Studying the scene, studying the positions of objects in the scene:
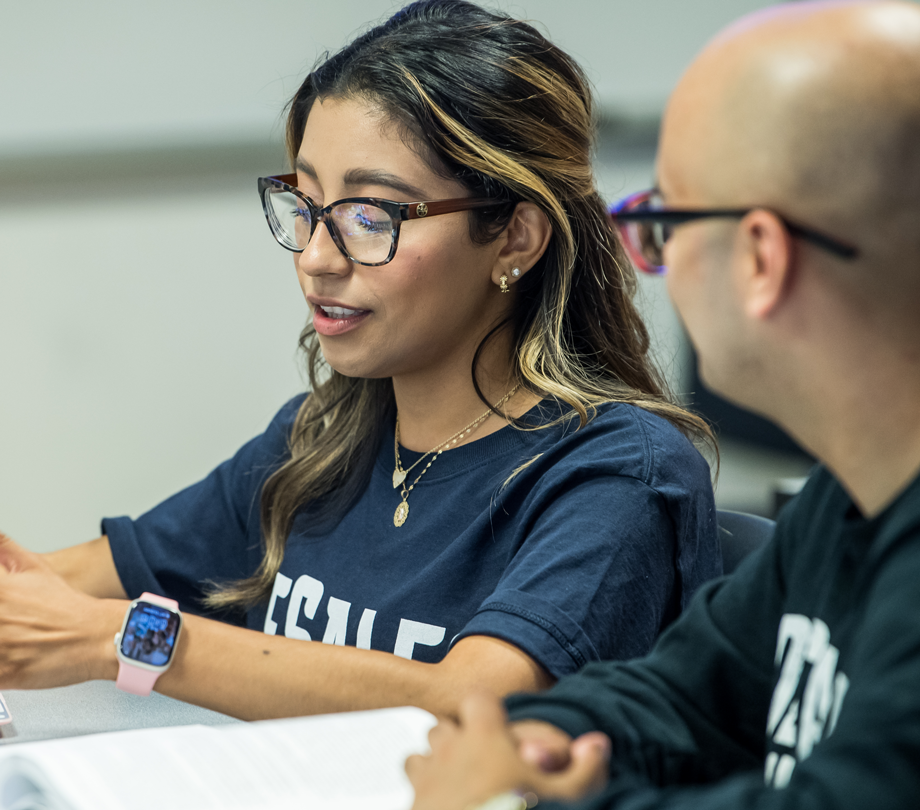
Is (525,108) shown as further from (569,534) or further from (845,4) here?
(845,4)

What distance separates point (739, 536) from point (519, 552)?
0.36m

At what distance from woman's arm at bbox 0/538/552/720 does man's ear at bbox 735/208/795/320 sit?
0.45m

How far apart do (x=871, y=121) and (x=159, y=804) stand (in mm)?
591

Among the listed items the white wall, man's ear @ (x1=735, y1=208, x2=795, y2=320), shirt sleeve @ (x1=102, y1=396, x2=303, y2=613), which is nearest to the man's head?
man's ear @ (x1=735, y1=208, x2=795, y2=320)

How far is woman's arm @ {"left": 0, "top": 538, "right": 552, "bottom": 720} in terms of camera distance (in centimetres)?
96

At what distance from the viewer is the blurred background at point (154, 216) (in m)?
2.46

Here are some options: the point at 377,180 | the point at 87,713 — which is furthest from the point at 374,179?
the point at 87,713

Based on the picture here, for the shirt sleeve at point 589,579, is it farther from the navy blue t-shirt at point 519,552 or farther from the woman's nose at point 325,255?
the woman's nose at point 325,255

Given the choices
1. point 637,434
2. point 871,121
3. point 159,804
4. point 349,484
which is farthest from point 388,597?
point 871,121

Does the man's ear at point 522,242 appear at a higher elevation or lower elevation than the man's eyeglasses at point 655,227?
lower

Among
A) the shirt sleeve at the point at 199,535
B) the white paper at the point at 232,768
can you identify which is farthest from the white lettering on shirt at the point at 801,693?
the shirt sleeve at the point at 199,535

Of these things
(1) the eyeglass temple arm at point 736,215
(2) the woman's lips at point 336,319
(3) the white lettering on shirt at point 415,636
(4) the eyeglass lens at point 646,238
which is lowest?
(3) the white lettering on shirt at point 415,636

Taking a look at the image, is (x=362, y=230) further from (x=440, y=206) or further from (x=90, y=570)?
(x=90, y=570)

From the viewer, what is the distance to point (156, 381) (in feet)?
8.81
